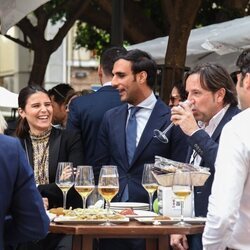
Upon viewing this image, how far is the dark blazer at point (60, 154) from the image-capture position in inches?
260

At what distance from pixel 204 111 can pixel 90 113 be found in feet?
5.48

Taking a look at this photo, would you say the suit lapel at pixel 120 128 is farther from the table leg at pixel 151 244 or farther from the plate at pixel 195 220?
the plate at pixel 195 220

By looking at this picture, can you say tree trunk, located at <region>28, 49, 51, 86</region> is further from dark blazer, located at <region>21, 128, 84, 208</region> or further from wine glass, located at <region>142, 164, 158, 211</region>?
wine glass, located at <region>142, 164, 158, 211</region>

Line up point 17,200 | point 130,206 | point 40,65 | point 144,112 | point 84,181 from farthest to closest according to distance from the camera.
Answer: point 40,65, point 144,112, point 130,206, point 84,181, point 17,200

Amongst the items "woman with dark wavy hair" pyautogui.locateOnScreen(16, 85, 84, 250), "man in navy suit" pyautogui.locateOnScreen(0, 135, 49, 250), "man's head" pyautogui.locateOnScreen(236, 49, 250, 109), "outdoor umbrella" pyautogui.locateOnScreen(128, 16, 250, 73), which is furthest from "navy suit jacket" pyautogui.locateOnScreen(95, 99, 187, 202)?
"outdoor umbrella" pyautogui.locateOnScreen(128, 16, 250, 73)

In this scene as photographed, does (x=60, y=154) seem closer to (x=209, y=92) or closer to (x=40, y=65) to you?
(x=209, y=92)

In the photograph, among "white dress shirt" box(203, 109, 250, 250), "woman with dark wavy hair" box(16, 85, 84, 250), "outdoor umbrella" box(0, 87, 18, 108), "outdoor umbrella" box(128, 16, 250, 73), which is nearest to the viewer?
"white dress shirt" box(203, 109, 250, 250)

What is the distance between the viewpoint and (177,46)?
11727 millimetres

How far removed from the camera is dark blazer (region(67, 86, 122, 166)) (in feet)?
23.3

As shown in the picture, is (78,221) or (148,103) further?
(148,103)

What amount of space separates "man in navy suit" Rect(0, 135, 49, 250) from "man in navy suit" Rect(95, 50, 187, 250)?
206 centimetres

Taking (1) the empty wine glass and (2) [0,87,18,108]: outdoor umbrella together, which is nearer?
(1) the empty wine glass

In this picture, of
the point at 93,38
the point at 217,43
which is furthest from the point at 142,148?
the point at 93,38

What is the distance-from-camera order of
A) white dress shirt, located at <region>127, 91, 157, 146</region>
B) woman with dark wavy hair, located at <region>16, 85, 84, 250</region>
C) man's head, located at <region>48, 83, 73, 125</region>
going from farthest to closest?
man's head, located at <region>48, 83, 73, 125</region> < woman with dark wavy hair, located at <region>16, 85, 84, 250</region> < white dress shirt, located at <region>127, 91, 157, 146</region>
